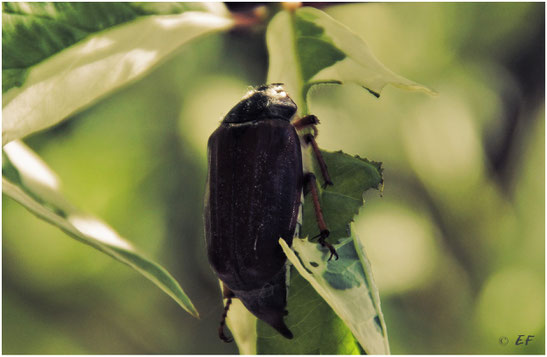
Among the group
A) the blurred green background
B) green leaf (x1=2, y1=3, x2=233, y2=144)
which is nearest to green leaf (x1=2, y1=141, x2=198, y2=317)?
green leaf (x1=2, y1=3, x2=233, y2=144)

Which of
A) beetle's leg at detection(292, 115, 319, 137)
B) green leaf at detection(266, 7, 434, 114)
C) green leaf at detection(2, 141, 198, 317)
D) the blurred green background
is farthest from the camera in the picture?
the blurred green background

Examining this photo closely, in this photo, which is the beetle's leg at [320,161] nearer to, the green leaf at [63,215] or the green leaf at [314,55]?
the green leaf at [314,55]

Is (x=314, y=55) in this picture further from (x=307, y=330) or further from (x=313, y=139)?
(x=307, y=330)

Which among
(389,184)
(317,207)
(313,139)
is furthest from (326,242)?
(389,184)

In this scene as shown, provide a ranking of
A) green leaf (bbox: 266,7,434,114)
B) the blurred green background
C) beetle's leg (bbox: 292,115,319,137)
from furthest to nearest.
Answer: the blurred green background < beetle's leg (bbox: 292,115,319,137) < green leaf (bbox: 266,7,434,114)

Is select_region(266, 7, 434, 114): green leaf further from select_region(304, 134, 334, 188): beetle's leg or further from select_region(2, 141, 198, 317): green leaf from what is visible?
select_region(2, 141, 198, 317): green leaf

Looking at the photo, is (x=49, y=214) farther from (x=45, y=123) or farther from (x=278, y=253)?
(x=278, y=253)

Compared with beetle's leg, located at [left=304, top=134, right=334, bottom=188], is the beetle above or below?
below
